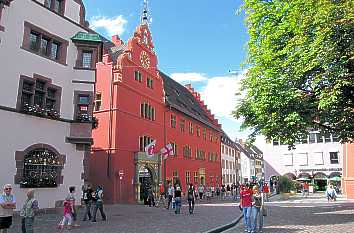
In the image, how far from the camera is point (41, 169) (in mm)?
21688

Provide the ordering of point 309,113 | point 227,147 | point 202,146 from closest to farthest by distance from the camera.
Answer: point 309,113, point 202,146, point 227,147

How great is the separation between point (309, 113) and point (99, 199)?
414 inches

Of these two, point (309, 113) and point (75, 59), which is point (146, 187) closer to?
point (75, 59)

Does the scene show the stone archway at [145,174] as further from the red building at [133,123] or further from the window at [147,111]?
the window at [147,111]

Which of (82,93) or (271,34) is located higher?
(271,34)

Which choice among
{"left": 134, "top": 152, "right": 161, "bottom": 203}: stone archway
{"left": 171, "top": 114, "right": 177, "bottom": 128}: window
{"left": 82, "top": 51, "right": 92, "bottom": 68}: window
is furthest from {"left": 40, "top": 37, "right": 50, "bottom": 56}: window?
{"left": 171, "top": 114, "right": 177, "bottom": 128}: window

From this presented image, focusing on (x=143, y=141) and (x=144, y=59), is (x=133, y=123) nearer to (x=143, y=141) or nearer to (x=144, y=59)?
(x=143, y=141)

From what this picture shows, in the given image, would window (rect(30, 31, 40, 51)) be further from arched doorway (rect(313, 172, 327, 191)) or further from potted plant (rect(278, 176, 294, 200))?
arched doorway (rect(313, 172, 327, 191))

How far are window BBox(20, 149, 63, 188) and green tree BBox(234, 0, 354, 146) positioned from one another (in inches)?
432

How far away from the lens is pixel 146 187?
36031 millimetres

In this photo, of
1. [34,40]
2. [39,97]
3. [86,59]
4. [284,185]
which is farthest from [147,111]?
[284,185]

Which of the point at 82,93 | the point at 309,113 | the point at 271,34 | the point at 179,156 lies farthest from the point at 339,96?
the point at 179,156

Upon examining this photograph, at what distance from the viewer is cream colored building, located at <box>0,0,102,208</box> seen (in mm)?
19891

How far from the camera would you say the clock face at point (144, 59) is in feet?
124
